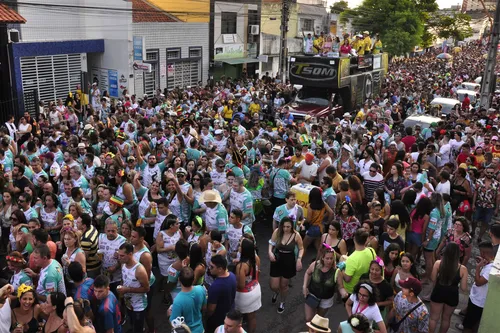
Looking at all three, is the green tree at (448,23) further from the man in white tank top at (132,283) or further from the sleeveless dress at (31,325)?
the sleeveless dress at (31,325)

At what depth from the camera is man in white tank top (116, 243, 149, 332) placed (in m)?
5.37

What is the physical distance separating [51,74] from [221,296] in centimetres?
1793

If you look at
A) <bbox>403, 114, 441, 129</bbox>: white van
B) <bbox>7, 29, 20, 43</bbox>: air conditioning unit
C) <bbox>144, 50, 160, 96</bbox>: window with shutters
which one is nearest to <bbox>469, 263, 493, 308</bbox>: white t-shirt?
<bbox>403, 114, 441, 129</bbox>: white van

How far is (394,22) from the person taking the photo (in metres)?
43.0

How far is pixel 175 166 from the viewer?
8562 mm

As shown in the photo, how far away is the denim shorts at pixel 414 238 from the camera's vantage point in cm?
747

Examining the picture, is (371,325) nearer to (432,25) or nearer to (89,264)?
(89,264)

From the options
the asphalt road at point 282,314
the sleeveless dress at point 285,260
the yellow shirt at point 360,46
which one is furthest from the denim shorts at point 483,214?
the yellow shirt at point 360,46

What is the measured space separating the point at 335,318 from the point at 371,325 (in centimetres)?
224

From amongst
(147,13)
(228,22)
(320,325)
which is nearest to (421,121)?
(320,325)

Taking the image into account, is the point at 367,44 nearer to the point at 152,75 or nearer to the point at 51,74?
the point at 152,75

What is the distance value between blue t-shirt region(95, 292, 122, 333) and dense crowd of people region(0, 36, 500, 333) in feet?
0.06

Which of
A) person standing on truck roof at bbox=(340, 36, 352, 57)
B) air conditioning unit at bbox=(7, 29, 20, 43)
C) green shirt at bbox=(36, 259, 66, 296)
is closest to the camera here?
→ green shirt at bbox=(36, 259, 66, 296)

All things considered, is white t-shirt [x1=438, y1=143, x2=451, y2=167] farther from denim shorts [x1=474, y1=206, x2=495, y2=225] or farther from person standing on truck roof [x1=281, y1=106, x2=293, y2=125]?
person standing on truck roof [x1=281, y1=106, x2=293, y2=125]
